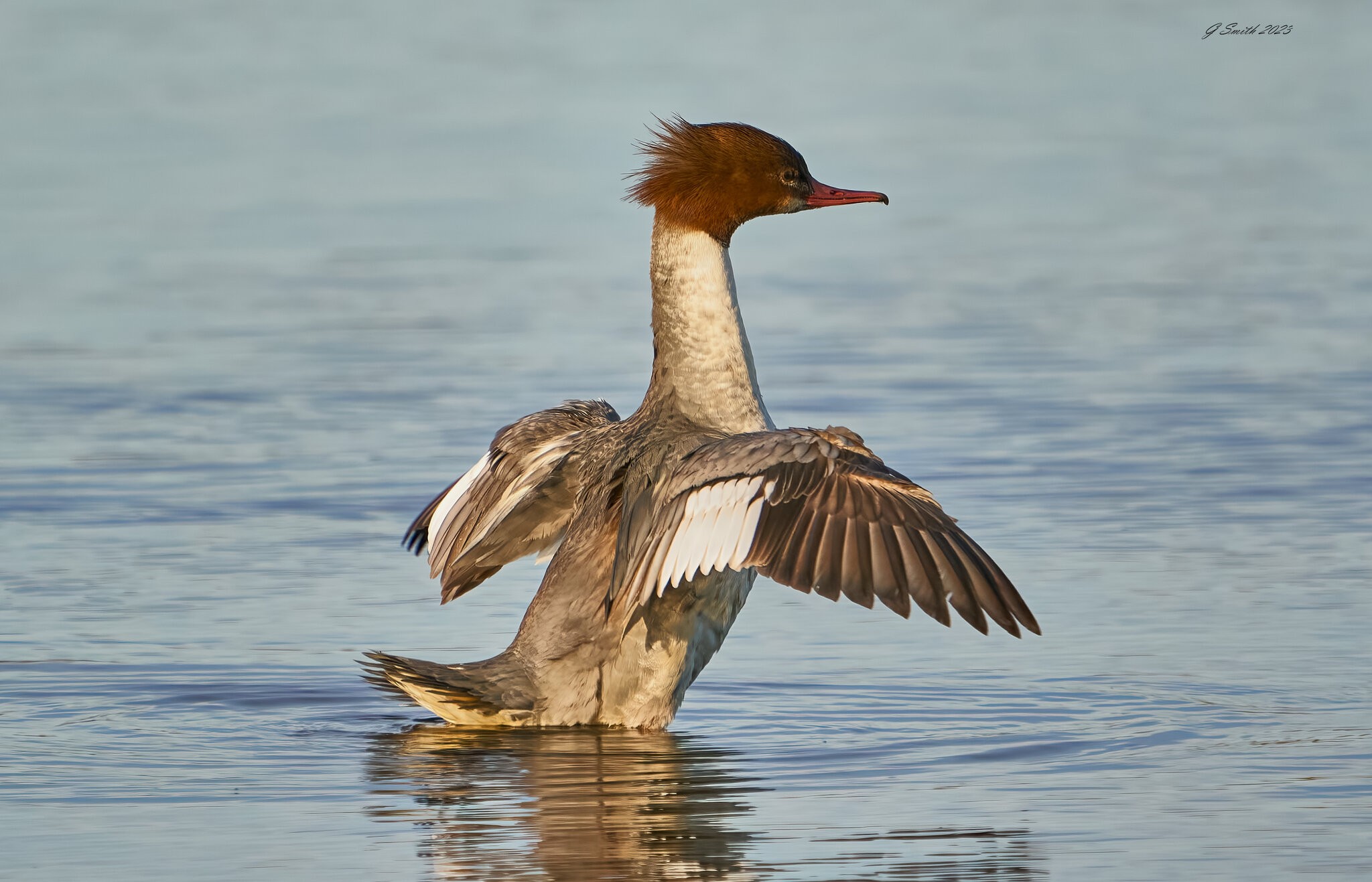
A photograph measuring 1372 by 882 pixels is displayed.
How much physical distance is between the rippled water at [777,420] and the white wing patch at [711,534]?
603mm

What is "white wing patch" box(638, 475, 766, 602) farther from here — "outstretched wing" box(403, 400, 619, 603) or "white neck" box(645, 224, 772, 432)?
"outstretched wing" box(403, 400, 619, 603)

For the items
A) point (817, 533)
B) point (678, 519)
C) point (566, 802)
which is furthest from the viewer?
point (678, 519)

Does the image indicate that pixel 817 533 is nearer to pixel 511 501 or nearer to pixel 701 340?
pixel 701 340

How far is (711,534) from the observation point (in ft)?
22.5

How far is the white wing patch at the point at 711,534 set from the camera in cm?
673

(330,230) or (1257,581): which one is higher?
(330,230)

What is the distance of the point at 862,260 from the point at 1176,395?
14.8 feet

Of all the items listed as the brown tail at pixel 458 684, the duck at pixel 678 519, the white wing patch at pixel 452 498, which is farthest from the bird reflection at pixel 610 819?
the white wing patch at pixel 452 498

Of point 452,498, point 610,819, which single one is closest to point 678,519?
point 610,819

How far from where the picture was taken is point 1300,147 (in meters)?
18.8

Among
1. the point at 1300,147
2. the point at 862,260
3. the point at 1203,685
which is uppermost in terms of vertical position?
the point at 1300,147

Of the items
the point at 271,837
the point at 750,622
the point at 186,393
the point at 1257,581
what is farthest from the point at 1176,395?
the point at 271,837

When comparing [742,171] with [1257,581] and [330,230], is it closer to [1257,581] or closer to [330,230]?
[1257,581]

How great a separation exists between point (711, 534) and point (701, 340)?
1259 mm
